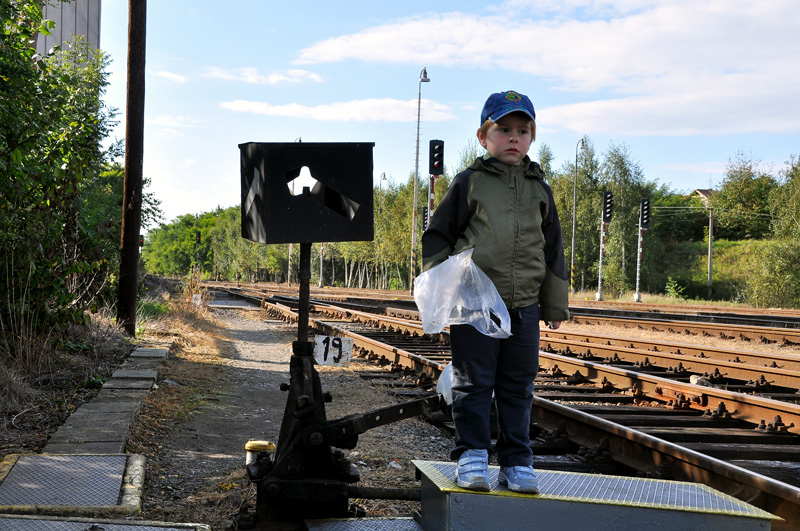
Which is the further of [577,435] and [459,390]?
[577,435]

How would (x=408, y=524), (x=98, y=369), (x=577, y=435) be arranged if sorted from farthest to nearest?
1. (x=98, y=369)
2. (x=577, y=435)
3. (x=408, y=524)

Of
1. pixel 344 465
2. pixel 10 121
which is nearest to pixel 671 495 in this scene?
pixel 344 465

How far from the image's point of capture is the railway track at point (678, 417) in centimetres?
411

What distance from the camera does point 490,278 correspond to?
2.99m

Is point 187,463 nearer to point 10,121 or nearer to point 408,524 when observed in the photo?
point 408,524

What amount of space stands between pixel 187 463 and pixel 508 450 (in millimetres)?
2731

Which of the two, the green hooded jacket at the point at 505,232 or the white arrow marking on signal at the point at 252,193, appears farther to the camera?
the white arrow marking on signal at the point at 252,193

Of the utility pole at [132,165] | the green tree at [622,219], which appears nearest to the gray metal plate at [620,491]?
the utility pole at [132,165]

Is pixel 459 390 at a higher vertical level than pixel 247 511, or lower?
higher

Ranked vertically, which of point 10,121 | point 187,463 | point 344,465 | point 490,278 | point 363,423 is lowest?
point 187,463

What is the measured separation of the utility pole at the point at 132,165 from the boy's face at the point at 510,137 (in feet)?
30.8

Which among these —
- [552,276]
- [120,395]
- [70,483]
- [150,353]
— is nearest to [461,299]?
[552,276]

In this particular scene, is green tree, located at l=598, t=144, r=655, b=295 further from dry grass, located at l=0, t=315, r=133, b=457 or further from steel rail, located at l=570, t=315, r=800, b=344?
dry grass, located at l=0, t=315, r=133, b=457

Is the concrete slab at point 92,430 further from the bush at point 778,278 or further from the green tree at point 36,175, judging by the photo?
the bush at point 778,278
